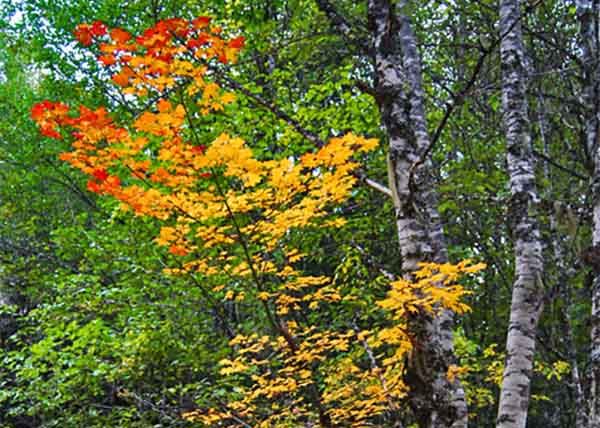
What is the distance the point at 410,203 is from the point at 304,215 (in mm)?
1030

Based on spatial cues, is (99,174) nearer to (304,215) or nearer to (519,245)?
(304,215)

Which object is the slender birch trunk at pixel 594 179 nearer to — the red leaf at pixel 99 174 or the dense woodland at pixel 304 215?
the dense woodland at pixel 304 215

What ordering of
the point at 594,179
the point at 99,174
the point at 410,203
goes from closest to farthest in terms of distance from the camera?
the point at 410,203 < the point at 594,179 < the point at 99,174

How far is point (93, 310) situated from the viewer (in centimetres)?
598

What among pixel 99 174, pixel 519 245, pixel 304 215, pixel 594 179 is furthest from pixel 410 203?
pixel 99 174

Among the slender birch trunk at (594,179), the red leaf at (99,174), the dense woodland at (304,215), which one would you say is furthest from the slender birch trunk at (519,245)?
the red leaf at (99,174)

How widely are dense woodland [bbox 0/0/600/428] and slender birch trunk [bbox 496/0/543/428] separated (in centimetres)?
1

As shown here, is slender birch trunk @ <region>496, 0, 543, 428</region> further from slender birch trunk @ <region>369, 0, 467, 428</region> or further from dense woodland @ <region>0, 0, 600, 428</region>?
slender birch trunk @ <region>369, 0, 467, 428</region>

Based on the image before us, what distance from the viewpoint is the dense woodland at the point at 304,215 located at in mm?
3449

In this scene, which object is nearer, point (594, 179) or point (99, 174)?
point (594, 179)

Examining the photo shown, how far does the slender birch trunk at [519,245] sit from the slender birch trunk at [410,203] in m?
0.42

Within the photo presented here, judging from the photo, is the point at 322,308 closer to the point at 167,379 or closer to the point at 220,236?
the point at 167,379

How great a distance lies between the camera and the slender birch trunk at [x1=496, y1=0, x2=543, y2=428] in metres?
3.45

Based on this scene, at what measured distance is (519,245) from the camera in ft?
12.4
